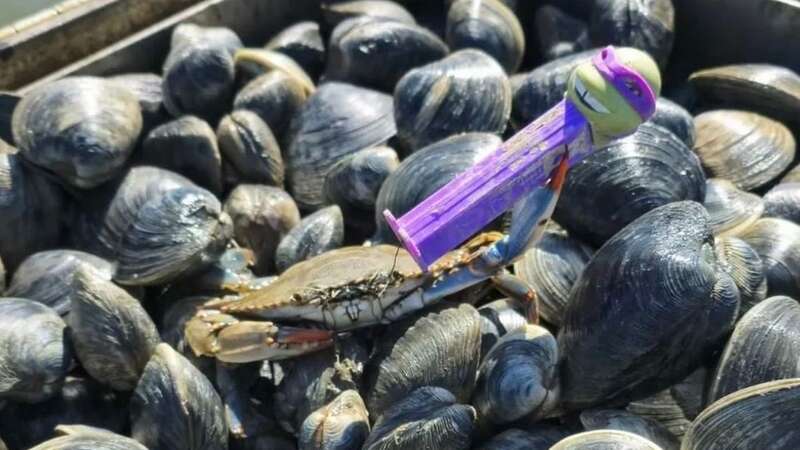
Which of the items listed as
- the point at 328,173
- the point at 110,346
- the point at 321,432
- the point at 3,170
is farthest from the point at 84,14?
the point at 321,432

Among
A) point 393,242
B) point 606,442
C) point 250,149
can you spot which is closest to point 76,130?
point 250,149

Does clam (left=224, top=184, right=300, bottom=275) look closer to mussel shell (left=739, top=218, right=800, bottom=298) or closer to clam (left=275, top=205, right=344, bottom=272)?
clam (left=275, top=205, right=344, bottom=272)

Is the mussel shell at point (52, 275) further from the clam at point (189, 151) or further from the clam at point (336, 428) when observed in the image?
the clam at point (336, 428)

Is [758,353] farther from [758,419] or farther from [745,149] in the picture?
[745,149]

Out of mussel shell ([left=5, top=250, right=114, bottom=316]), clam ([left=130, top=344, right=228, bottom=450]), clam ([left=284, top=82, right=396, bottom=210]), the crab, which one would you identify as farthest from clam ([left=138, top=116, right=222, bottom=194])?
clam ([left=130, top=344, right=228, bottom=450])

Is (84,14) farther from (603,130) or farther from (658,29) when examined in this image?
(603,130)
